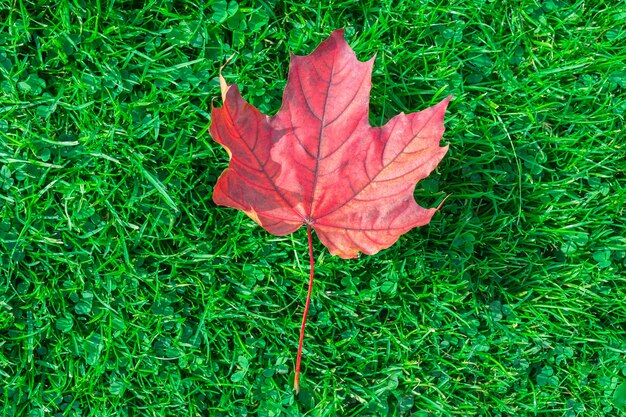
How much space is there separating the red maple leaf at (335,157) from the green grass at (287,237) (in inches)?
10.6

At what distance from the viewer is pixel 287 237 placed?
2.19 metres

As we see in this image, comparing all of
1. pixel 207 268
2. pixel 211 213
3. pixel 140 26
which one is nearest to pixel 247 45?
pixel 140 26

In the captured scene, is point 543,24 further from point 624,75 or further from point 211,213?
point 211,213

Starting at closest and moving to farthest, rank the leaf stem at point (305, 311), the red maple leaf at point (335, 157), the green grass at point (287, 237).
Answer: the red maple leaf at point (335, 157), the leaf stem at point (305, 311), the green grass at point (287, 237)

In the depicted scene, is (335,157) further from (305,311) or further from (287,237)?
(305,311)

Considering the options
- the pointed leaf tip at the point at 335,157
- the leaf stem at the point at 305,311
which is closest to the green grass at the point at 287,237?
the leaf stem at the point at 305,311

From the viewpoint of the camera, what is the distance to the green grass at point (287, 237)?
217 centimetres

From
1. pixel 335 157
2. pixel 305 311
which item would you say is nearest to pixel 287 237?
pixel 305 311

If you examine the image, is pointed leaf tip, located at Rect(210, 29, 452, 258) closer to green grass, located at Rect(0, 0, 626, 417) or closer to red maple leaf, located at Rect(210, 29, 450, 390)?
red maple leaf, located at Rect(210, 29, 450, 390)

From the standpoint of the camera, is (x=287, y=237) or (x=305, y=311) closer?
(x=305, y=311)

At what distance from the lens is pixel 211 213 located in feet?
7.18

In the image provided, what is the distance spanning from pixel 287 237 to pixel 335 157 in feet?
1.27

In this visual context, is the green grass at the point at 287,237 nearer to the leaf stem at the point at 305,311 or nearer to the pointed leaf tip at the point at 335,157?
the leaf stem at the point at 305,311

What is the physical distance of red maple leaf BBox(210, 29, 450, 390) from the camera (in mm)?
1901
